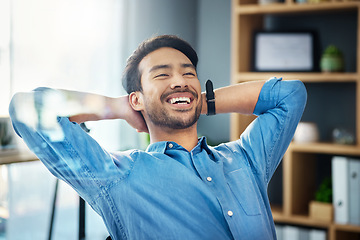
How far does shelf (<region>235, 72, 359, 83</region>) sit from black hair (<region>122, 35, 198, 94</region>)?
3.73 feet

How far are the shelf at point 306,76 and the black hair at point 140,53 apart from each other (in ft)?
3.73

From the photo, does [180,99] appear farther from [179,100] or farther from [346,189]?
[346,189]

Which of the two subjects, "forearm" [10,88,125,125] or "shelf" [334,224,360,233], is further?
"shelf" [334,224,360,233]

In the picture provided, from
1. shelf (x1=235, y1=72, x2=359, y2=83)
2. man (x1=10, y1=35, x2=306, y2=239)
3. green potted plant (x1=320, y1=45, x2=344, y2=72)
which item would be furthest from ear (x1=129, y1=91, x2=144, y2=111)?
green potted plant (x1=320, y1=45, x2=344, y2=72)

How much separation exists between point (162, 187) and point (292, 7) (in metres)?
1.30

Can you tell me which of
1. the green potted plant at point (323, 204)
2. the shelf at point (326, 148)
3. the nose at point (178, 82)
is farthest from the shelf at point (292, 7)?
the nose at point (178, 82)

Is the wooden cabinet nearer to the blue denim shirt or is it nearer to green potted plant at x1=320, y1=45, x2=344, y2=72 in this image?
green potted plant at x1=320, y1=45, x2=344, y2=72

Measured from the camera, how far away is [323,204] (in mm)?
1801

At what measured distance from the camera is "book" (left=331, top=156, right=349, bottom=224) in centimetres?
175

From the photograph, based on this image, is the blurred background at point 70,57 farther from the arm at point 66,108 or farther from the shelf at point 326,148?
the shelf at point 326,148

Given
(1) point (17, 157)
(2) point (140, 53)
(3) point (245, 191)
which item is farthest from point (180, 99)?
(1) point (17, 157)

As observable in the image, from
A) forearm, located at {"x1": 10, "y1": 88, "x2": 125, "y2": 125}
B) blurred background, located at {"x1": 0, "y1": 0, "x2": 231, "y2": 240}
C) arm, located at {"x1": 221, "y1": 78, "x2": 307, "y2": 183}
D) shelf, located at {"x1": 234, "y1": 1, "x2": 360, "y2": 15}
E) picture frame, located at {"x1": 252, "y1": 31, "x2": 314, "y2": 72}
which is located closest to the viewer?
forearm, located at {"x1": 10, "y1": 88, "x2": 125, "y2": 125}

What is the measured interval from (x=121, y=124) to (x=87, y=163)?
22 cm

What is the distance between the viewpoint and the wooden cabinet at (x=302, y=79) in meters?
1.76
